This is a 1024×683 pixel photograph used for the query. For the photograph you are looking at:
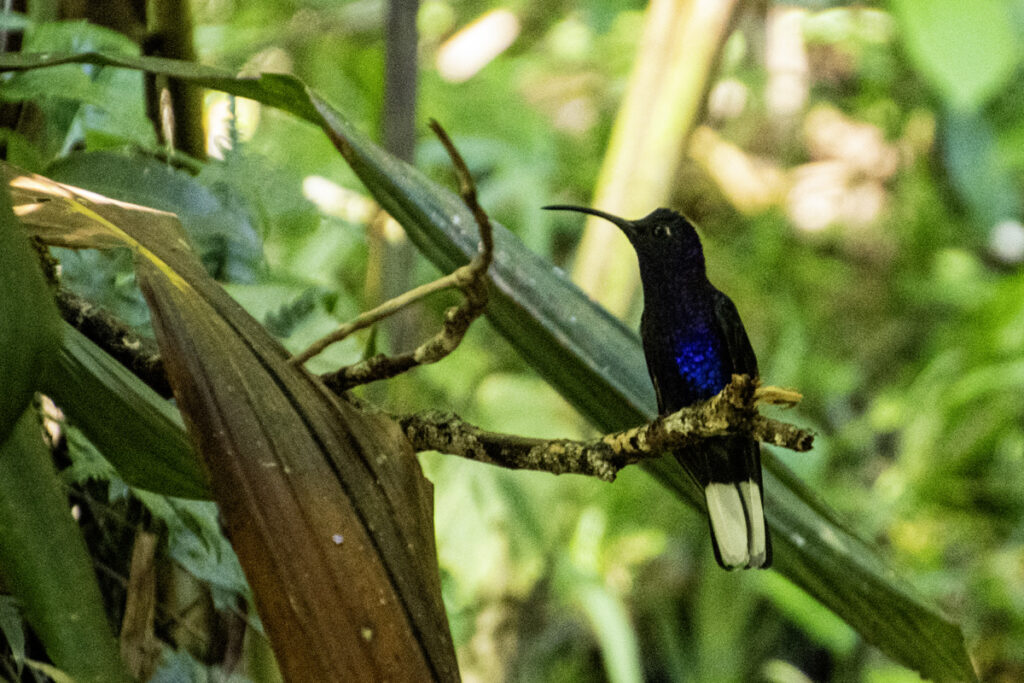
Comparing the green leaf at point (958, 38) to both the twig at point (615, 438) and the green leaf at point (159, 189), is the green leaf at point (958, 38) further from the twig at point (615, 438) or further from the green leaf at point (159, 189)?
the twig at point (615, 438)

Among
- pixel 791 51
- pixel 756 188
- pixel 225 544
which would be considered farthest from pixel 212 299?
pixel 791 51

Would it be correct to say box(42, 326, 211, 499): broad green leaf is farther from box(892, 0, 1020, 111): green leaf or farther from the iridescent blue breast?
box(892, 0, 1020, 111): green leaf

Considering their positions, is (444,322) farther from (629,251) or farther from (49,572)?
(629,251)

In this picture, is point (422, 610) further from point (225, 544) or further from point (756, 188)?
point (756, 188)

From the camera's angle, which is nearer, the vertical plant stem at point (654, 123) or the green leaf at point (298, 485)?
the green leaf at point (298, 485)

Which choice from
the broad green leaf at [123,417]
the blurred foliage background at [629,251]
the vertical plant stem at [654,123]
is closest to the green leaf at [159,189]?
the blurred foliage background at [629,251]
